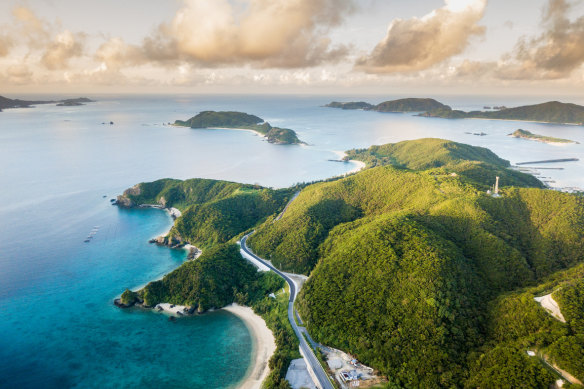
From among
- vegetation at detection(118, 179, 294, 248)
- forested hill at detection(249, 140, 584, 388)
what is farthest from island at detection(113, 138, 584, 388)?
vegetation at detection(118, 179, 294, 248)

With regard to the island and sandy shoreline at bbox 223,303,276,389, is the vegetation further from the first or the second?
sandy shoreline at bbox 223,303,276,389

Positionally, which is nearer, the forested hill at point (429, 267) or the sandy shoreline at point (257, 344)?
the forested hill at point (429, 267)

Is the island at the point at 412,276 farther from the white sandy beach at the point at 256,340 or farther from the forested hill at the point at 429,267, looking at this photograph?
the white sandy beach at the point at 256,340

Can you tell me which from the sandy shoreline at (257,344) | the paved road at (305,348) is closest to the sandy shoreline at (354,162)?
the paved road at (305,348)

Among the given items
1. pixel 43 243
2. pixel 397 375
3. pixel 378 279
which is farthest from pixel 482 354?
pixel 43 243

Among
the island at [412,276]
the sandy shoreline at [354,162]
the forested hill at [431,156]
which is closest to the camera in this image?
the island at [412,276]
